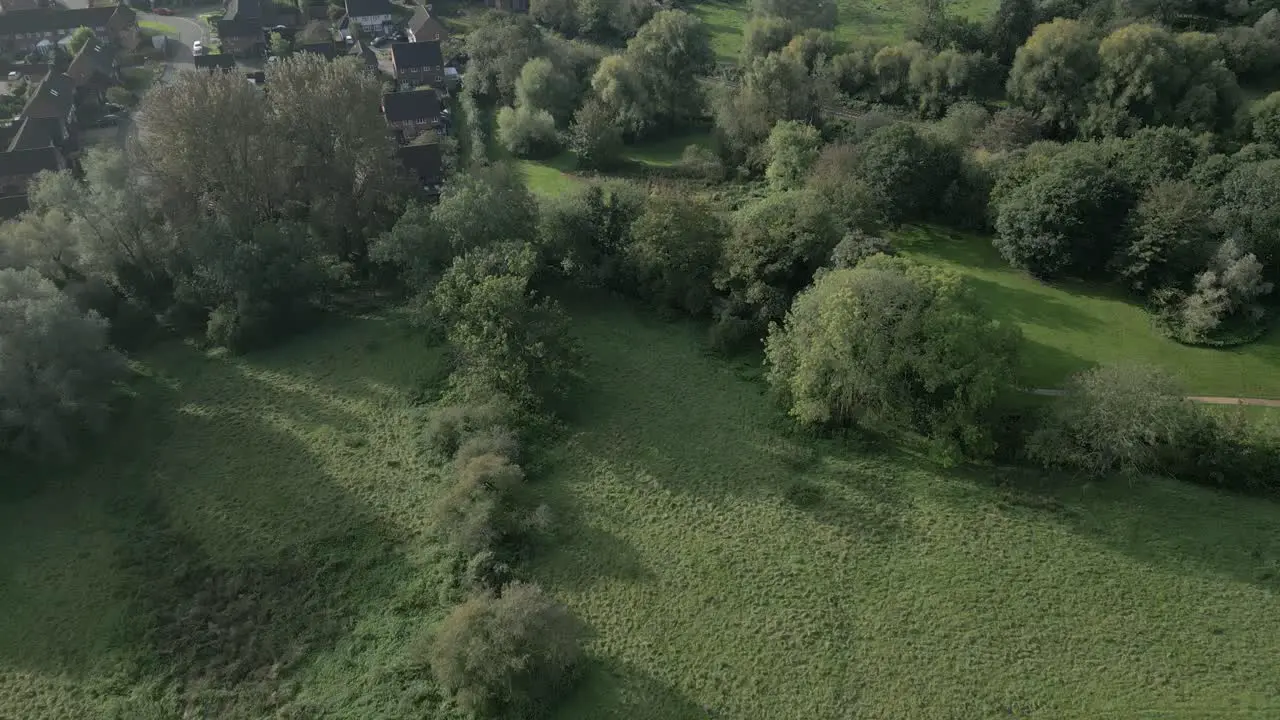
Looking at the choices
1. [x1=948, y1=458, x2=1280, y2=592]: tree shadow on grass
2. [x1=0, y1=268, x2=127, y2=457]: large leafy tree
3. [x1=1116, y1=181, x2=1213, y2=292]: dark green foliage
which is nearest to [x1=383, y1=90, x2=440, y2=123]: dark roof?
[x1=0, y1=268, x2=127, y2=457]: large leafy tree

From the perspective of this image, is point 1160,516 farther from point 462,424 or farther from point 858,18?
point 858,18

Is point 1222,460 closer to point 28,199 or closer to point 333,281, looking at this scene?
point 333,281

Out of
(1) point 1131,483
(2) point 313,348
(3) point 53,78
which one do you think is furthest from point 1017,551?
(3) point 53,78

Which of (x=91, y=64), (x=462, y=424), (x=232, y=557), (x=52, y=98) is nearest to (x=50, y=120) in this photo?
(x=52, y=98)

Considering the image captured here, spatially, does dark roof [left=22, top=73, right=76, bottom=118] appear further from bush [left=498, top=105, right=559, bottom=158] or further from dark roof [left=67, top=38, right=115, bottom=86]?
bush [left=498, top=105, right=559, bottom=158]

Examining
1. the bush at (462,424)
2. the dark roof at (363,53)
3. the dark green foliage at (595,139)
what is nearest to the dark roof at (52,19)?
the dark roof at (363,53)

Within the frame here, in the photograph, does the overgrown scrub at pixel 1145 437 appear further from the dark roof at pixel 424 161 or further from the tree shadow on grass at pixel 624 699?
the dark roof at pixel 424 161
